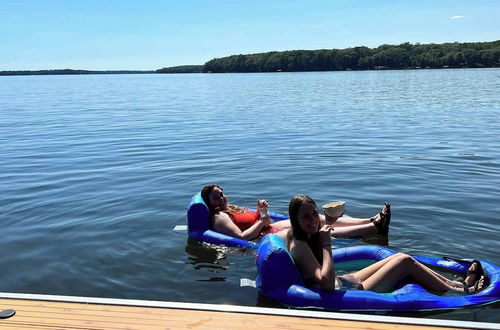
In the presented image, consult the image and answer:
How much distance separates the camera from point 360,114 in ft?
87.8

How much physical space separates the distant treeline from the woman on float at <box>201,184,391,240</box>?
10516 centimetres

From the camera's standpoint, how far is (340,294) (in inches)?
219

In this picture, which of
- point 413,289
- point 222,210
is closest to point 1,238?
point 222,210

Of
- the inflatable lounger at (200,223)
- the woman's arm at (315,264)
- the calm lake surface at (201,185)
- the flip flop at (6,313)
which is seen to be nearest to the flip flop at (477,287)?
the calm lake surface at (201,185)

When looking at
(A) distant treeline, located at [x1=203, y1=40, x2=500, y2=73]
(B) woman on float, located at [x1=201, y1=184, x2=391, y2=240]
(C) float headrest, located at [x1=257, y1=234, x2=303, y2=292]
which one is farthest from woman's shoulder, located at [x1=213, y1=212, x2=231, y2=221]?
(A) distant treeline, located at [x1=203, y1=40, x2=500, y2=73]

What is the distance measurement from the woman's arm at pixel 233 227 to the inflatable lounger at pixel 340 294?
170 centimetres

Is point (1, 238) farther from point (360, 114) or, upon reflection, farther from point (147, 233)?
point (360, 114)

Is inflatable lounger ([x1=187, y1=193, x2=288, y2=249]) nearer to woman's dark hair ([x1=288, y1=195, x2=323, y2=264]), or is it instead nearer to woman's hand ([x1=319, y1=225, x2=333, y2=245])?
woman's dark hair ([x1=288, y1=195, x2=323, y2=264])

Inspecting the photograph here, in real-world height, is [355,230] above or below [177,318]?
below

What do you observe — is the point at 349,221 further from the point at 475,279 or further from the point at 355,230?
the point at 475,279

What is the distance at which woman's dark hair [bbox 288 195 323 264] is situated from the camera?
214 inches

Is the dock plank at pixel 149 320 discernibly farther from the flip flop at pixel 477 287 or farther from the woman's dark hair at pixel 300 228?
the flip flop at pixel 477 287

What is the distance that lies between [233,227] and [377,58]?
11778 centimetres

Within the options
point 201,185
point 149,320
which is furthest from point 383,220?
point 201,185
